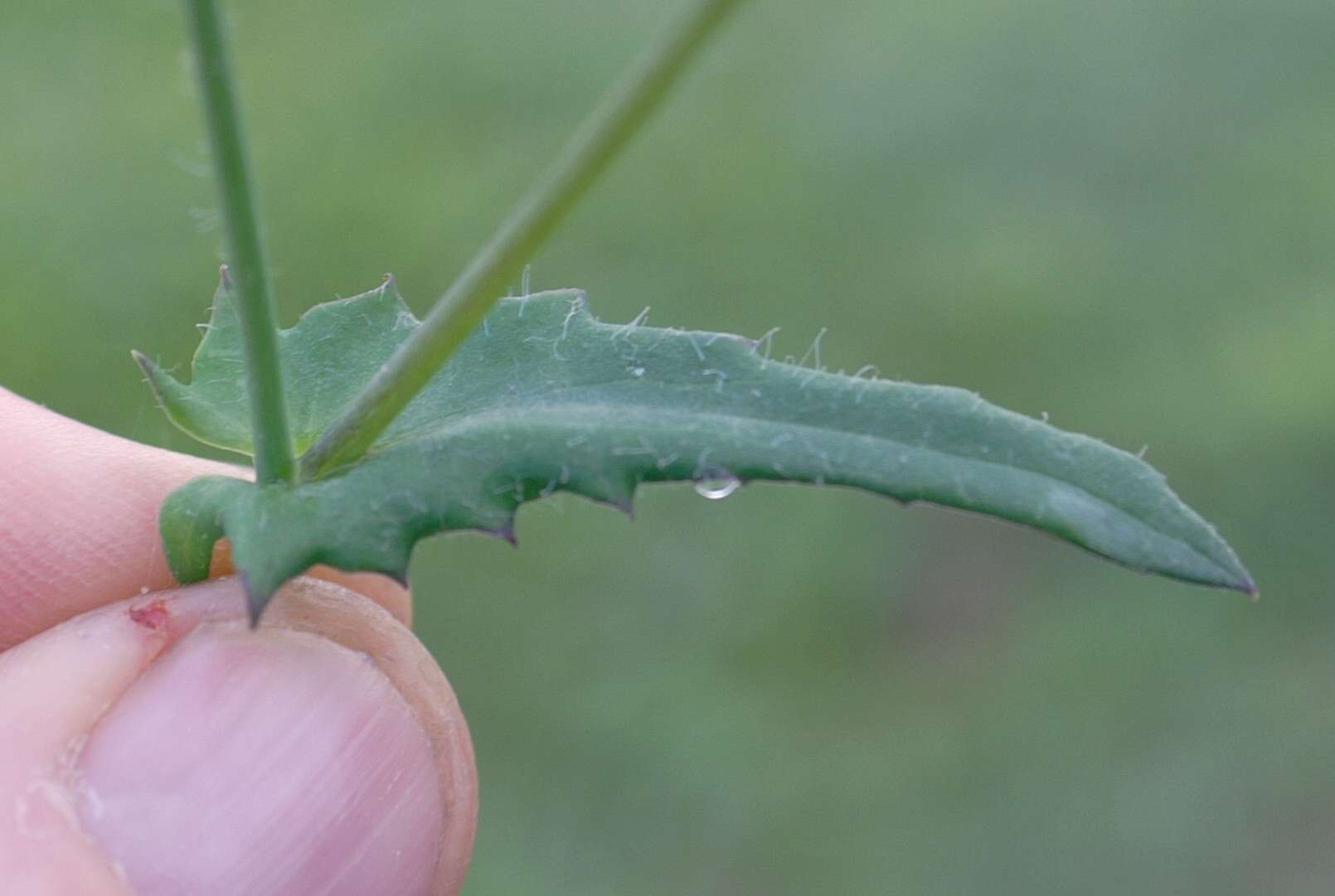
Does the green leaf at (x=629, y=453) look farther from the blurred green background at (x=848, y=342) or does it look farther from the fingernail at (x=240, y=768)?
the blurred green background at (x=848, y=342)

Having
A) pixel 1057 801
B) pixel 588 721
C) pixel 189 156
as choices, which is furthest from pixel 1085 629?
pixel 189 156

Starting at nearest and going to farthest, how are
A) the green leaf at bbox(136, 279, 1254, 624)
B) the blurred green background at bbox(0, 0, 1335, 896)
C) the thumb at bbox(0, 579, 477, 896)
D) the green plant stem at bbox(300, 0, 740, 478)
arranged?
the green plant stem at bbox(300, 0, 740, 478)
the green leaf at bbox(136, 279, 1254, 624)
the thumb at bbox(0, 579, 477, 896)
the blurred green background at bbox(0, 0, 1335, 896)

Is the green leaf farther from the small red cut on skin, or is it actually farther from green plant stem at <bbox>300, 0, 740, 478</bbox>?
the small red cut on skin

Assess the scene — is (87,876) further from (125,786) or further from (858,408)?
(858,408)

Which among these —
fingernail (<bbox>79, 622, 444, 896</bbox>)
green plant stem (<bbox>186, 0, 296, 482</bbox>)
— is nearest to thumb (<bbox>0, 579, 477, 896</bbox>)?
fingernail (<bbox>79, 622, 444, 896</bbox>)

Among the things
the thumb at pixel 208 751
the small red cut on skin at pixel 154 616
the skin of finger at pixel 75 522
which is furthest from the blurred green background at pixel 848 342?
the small red cut on skin at pixel 154 616

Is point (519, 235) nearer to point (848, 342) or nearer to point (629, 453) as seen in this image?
point (629, 453)
